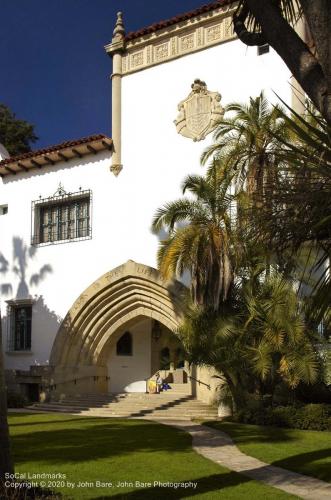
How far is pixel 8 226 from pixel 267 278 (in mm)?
13445

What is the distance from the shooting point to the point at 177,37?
2206 centimetres

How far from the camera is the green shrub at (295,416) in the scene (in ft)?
51.3

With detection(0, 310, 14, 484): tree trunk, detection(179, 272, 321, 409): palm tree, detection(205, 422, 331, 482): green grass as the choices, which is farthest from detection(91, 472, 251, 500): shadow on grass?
detection(179, 272, 321, 409): palm tree

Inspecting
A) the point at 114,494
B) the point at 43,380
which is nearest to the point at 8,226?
the point at 43,380

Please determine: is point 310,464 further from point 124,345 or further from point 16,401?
point 124,345

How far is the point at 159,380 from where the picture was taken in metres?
24.1

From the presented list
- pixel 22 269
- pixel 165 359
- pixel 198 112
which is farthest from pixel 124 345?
pixel 198 112

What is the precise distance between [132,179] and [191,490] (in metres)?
15.1

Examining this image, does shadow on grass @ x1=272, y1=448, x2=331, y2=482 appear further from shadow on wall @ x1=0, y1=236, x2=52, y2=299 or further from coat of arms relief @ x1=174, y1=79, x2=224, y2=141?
shadow on wall @ x1=0, y1=236, x2=52, y2=299

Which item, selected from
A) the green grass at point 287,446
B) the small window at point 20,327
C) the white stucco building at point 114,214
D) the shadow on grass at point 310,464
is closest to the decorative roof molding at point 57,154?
the white stucco building at point 114,214

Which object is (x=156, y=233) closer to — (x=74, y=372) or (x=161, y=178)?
(x=161, y=178)

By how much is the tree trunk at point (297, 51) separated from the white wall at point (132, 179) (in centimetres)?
1413

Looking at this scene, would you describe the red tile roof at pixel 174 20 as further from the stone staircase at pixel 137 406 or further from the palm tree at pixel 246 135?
the stone staircase at pixel 137 406

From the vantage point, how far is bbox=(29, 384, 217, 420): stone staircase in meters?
19.6
